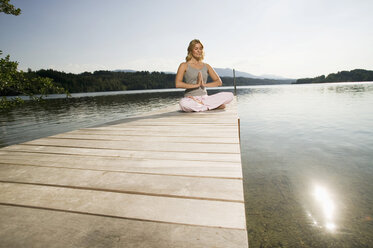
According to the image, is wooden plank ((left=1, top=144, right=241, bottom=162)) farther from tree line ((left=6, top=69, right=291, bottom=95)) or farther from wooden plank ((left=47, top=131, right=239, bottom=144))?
tree line ((left=6, top=69, right=291, bottom=95))

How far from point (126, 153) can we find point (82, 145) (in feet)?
2.66

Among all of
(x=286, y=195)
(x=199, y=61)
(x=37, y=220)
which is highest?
(x=199, y=61)

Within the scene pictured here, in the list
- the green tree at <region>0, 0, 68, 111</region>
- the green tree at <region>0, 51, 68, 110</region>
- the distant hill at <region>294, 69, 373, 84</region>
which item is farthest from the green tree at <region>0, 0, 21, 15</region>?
the distant hill at <region>294, 69, 373, 84</region>

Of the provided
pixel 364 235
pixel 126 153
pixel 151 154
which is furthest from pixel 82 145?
pixel 364 235

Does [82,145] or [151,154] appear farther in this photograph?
[82,145]

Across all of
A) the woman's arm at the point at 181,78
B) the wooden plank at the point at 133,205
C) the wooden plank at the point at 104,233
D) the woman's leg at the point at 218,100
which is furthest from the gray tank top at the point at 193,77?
the wooden plank at the point at 104,233

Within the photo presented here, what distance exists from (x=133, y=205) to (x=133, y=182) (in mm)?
310

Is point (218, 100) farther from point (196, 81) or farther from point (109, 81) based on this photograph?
point (109, 81)

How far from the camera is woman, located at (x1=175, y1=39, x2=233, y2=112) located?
5.12 m

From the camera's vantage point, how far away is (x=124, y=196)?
131 cm

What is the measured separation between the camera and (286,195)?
3.59 m

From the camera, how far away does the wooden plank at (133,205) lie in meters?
1.05

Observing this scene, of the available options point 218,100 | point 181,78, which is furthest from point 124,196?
point 218,100

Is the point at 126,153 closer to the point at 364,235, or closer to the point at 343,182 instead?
the point at 364,235
